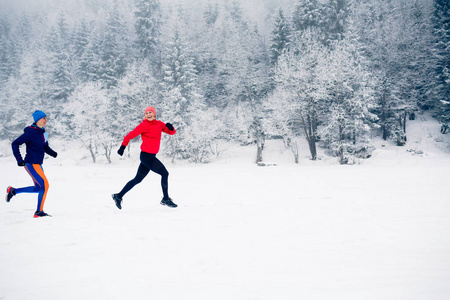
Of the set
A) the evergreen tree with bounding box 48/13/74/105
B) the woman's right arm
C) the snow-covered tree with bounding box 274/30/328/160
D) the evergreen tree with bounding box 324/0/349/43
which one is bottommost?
the woman's right arm

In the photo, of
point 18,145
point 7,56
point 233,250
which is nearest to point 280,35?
point 18,145

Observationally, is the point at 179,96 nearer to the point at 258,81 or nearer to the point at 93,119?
the point at 258,81

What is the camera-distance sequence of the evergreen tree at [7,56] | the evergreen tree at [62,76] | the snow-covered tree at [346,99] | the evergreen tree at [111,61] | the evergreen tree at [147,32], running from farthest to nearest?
the evergreen tree at [7,56], the evergreen tree at [62,76], the evergreen tree at [147,32], the evergreen tree at [111,61], the snow-covered tree at [346,99]

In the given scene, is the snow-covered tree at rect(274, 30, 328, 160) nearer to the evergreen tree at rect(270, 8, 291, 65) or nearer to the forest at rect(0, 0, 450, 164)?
the forest at rect(0, 0, 450, 164)

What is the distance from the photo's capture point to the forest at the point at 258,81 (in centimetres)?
2206

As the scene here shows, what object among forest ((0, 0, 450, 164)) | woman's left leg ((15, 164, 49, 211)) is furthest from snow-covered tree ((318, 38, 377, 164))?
woman's left leg ((15, 164, 49, 211))

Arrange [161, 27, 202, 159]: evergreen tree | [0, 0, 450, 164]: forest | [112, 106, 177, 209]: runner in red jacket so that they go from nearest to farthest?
[112, 106, 177, 209]: runner in red jacket → [0, 0, 450, 164]: forest → [161, 27, 202, 159]: evergreen tree

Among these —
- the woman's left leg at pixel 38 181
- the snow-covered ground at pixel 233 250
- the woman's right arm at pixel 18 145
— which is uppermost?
the woman's right arm at pixel 18 145

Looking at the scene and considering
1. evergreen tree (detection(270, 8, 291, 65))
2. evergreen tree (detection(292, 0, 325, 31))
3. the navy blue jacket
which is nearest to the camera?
the navy blue jacket

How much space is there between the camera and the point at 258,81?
2825 cm

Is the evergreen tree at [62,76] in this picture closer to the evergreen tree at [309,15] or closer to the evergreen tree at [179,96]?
the evergreen tree at [179,96]

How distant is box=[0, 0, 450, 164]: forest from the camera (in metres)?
22.1

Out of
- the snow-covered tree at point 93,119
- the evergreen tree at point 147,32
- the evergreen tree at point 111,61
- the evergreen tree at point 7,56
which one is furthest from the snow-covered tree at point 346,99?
the evergreen tree at point 7,56

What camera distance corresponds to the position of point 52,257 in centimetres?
272
